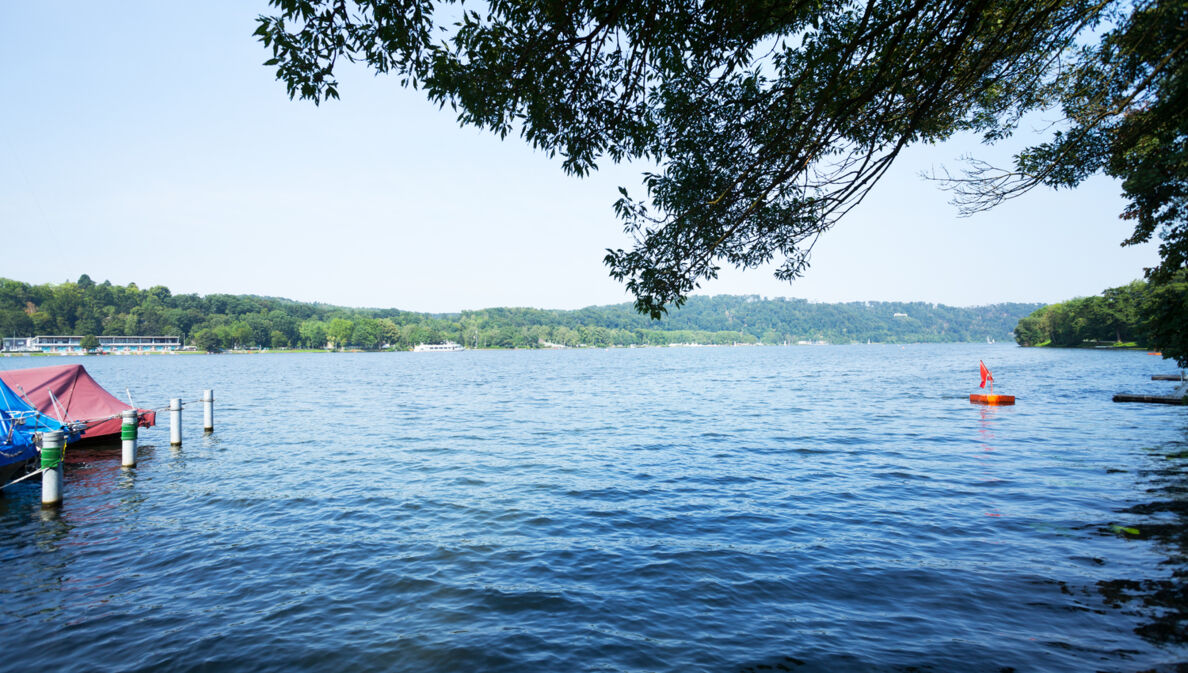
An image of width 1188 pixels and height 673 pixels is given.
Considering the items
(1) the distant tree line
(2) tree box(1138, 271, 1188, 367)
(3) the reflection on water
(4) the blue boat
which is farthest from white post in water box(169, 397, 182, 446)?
(1) the distant tree line

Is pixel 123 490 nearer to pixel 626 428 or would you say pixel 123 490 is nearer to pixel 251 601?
pixel 251 601

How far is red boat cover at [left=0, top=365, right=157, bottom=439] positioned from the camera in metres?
21.2

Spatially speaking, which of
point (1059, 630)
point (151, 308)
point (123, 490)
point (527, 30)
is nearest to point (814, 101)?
point (527, 30)

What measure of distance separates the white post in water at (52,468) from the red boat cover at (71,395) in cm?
871

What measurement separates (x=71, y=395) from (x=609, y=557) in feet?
75.4

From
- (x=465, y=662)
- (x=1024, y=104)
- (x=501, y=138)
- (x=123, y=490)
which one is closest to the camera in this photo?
(x=465, y=662)

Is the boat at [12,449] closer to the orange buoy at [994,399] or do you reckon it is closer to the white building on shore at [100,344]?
the orange buoy at [994,399]

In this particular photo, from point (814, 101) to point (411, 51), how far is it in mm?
6582

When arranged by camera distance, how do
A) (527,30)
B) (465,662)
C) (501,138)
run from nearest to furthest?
(465,662) < (527,30) < (501,138)

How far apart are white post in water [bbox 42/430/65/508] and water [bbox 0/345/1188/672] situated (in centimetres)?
55

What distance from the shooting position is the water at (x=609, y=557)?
25.5 ft

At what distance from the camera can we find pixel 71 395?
22.6 m

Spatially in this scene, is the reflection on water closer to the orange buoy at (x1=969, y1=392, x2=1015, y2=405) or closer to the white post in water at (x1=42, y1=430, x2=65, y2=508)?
the orange buoy at (x1=969, y1=392, x2=1015, y2=405)

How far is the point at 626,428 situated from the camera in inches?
1157
